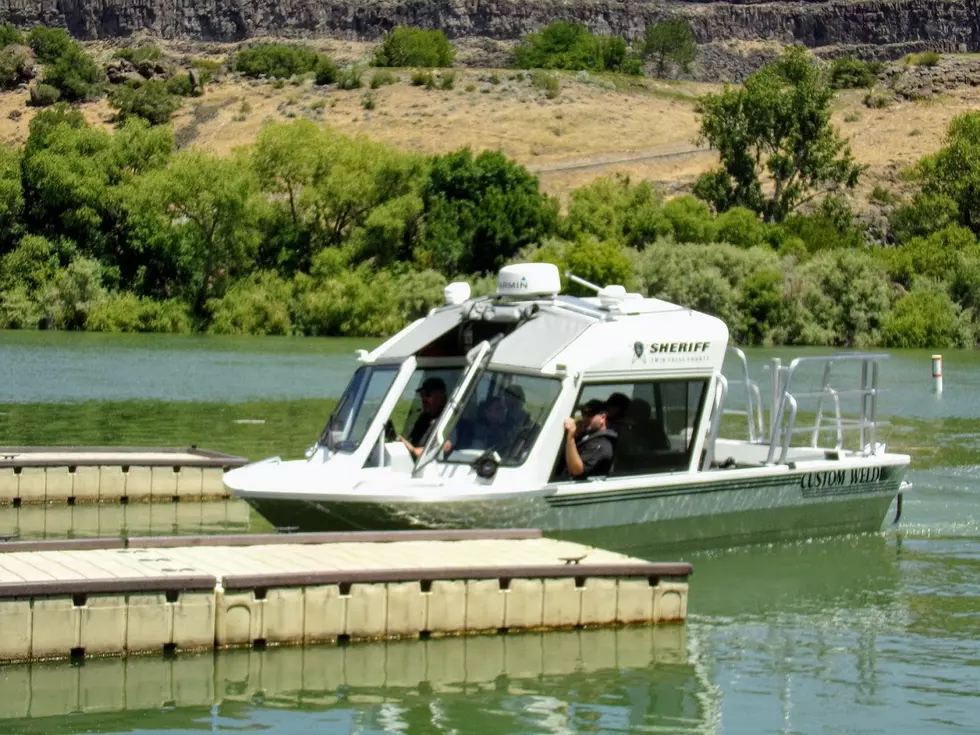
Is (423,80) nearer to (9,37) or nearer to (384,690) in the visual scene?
(9,37)

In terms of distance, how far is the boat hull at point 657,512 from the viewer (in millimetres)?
16422

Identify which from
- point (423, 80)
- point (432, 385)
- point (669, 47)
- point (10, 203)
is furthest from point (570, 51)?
point (432, 385)

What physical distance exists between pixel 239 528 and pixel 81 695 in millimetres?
8066

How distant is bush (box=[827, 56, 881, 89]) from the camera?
13338 centimetres

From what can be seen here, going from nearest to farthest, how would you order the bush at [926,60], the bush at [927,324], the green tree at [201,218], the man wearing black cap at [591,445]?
1. the man wearing black cap at [591,445]
2. the bush at [927,324]
3. the green tree at [201,218]
4. the bush at [926,60]

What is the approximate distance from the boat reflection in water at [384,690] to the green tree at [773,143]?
82.1 m

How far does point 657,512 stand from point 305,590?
5036mm

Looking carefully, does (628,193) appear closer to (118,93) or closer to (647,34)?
(118,93)

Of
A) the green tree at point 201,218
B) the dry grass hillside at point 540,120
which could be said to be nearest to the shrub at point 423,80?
the dry grass hillside at point 540,120

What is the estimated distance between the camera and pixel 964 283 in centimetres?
7481

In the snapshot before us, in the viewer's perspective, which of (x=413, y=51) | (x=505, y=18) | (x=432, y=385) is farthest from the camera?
(x=505, y=18)

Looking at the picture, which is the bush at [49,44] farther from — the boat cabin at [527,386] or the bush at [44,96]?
the boat cabin at [527,386]

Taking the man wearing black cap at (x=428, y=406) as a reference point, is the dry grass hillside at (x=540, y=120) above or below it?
below

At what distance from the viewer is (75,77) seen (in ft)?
402
